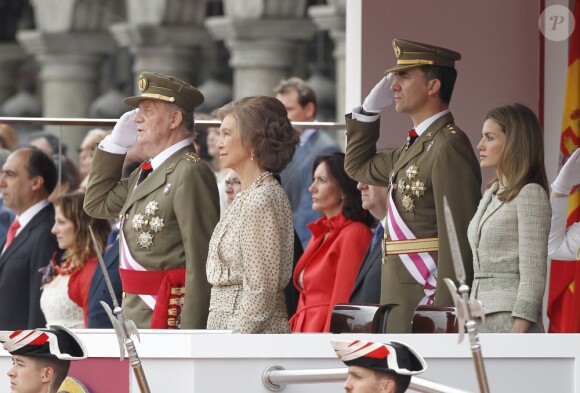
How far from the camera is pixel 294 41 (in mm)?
23062

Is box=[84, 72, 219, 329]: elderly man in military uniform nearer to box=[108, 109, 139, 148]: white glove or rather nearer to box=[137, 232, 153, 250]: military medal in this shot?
box=[137, 232, 153, 250]: military medal

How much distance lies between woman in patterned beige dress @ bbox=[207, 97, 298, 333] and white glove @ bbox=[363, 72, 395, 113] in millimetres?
793

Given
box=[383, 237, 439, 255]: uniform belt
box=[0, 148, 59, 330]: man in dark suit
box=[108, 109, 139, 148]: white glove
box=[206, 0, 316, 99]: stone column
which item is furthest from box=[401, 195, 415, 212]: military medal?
box=[206, 0, 316, 99]: stone column

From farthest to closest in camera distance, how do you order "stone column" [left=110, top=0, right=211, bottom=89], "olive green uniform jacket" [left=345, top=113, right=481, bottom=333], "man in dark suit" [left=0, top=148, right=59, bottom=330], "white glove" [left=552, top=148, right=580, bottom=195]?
"stone column" [left=110, top=0, right=211, bottom=89]
"man in dark suit" [left=0, top=148, right=59, bottom=330]
"white glove" [left=552, top=148, right=580, bottom=195]
"olive green uniform jacket" [left=345, top=113, right=481, bottom=333]

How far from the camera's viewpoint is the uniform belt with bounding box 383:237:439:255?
7824mm

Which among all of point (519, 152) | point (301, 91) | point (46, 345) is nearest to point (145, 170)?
point (519, 152)

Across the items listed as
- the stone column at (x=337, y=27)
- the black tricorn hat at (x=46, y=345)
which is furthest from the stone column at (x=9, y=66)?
the black tricorn hat at (x=46, y=345)

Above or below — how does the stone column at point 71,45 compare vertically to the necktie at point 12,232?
below

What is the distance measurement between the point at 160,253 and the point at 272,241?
2.21 feet

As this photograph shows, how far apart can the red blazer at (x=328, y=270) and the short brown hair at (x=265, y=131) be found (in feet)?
3.07

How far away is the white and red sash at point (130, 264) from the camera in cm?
791

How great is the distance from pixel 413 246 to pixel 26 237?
2920 mm

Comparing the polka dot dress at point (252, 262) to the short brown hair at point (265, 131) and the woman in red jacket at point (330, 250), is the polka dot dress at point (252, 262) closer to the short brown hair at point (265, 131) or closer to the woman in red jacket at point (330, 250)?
the short brown hair at point (265, 131)

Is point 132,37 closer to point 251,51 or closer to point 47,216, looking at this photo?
point 251,51
